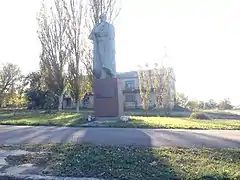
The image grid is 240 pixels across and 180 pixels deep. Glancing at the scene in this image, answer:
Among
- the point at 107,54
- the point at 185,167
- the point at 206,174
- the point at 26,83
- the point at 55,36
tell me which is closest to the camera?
the point at 206,174

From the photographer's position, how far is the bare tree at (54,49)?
25.4 m

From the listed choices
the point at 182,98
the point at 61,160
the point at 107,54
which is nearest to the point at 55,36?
the point at 107,54

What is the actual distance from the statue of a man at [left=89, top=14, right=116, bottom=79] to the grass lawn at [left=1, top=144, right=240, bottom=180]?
26.0 feet

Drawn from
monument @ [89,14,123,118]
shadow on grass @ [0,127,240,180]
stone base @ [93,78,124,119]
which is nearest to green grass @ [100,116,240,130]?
stone base @ [93,78,124,119]


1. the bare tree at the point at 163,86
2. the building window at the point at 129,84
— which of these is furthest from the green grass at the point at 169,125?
the building window at the point at 129,84

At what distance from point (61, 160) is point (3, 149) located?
187 centimetres

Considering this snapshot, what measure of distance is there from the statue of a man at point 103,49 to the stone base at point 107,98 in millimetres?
653

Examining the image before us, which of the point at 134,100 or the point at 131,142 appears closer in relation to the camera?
the point at 131,142

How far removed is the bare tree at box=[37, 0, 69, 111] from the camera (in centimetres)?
2539

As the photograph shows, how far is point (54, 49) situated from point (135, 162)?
21974 millimetres

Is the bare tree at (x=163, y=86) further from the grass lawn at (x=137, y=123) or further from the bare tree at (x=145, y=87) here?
the grass lawn at (x=137, y=123)

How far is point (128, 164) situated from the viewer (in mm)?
4938

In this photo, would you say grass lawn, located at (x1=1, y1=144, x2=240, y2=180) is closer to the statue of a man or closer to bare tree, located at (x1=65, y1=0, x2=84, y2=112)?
the statue of a man

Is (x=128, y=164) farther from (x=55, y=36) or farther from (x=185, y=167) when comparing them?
(x=55, y=36)
